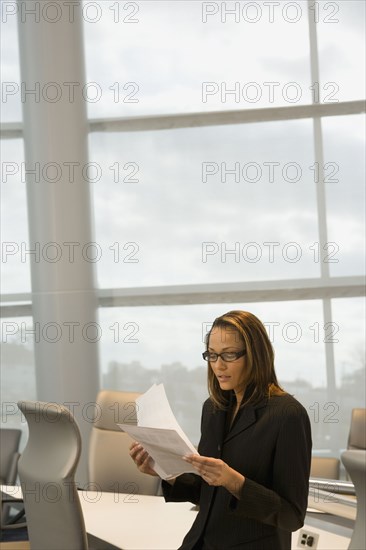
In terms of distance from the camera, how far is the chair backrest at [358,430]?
18.5 feet

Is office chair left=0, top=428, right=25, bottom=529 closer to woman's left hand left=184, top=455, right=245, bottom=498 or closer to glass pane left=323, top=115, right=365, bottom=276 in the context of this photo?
glass pane left=323, top=115, right=365, bottom=276

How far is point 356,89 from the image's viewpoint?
7.29 m

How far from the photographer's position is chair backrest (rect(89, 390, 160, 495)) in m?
5.23

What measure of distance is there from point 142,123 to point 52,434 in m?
4.61

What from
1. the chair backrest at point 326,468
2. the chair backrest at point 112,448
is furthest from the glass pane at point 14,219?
the chair backrest at point 326,468

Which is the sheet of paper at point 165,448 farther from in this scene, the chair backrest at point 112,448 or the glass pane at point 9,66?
the glass pane at point 9,66

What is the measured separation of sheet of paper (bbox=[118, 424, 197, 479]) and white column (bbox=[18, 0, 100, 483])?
193 inches

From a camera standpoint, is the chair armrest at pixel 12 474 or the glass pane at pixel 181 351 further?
the glass pane at pixel 181 351

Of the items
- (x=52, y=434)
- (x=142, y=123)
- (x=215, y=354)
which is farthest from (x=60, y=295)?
(x=215, y=354)

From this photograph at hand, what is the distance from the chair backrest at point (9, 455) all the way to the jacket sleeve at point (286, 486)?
4.48 metres

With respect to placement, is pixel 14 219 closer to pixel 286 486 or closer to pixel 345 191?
pixel 345 191

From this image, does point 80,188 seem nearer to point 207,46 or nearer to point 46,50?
point 46,50

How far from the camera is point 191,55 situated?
769 cm

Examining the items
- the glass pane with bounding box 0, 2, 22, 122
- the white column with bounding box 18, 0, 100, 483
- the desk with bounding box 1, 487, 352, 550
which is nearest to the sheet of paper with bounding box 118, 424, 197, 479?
the desk with bounding box 1, 487, 352, 550
